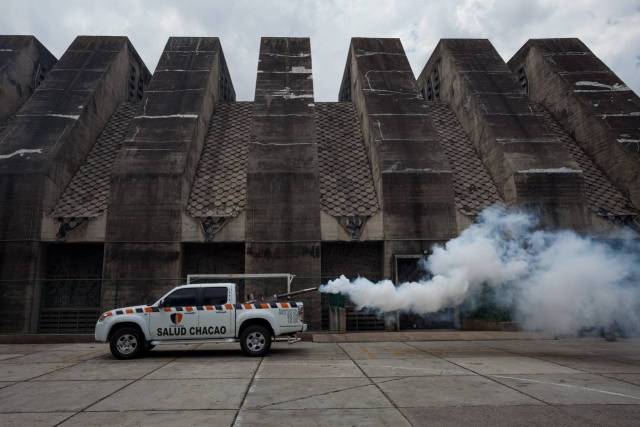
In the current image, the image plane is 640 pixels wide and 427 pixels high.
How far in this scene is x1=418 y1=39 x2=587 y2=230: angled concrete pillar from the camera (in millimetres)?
17828

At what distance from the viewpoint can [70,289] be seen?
1708 centimetres

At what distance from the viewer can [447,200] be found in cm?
1772

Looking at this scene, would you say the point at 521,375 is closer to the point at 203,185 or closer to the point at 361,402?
the point at 361,402

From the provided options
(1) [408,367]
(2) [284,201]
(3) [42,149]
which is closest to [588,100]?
(2) [284,201]

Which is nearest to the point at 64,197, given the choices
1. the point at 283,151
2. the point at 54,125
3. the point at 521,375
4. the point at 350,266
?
the point at 54,125

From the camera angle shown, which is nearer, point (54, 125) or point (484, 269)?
point (484, 269)

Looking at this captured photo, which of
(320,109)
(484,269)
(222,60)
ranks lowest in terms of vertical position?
(484,269)

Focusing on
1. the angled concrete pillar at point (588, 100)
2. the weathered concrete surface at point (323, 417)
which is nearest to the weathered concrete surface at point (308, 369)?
the weathered concrete surface at point (323, 417)

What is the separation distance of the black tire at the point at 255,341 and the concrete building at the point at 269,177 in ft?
18.7

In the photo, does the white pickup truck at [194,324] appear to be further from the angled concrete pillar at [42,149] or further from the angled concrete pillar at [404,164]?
the angled concrete pillar at [42,149]

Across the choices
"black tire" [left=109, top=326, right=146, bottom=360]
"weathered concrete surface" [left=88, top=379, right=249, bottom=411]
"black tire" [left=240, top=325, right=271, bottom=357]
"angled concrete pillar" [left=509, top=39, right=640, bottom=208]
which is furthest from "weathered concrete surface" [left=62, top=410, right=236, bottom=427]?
"angled concrete pillar" [left=509, top=39, right=640, bottom=208]

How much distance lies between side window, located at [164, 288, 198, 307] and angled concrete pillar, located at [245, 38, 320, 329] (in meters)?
5.65

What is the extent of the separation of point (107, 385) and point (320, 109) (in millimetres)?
20907

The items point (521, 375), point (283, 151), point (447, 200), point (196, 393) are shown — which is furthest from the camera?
point (283, 151)
